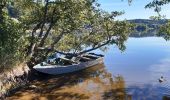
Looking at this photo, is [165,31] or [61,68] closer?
[165,31]

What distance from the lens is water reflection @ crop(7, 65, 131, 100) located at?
26.2m

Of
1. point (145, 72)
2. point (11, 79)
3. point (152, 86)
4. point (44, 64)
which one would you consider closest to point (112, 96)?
point (152, 86)

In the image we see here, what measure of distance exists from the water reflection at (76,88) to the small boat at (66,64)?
76cm

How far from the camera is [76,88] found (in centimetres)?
3005

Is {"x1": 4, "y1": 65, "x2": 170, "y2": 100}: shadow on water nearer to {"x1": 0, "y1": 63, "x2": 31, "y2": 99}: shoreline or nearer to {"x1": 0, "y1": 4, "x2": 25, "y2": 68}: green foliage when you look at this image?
{"x1": 0, "y1": 63, "x2": 31, "y2": 99}: shoreline

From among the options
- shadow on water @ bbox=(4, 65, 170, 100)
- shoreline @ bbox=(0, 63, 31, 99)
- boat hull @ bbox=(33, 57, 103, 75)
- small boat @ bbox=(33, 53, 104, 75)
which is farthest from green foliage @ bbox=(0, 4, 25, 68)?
small boat @ bbox=(33, 53, 104, 75)

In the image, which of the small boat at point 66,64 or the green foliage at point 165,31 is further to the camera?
the small boat at point 66,64

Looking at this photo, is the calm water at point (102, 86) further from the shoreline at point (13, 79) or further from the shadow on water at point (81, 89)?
the shoreline at point (13, 79)

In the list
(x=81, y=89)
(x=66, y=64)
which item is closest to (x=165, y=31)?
(x=81, y=89)

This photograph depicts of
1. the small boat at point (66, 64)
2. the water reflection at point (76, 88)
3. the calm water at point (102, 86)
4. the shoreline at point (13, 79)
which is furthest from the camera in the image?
the small boat at point (66, 64)

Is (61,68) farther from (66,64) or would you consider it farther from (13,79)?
(13,79)

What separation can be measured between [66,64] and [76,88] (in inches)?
345

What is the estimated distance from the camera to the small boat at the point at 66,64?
111 ft

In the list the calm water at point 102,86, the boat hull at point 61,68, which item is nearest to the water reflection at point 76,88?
the calm water at point 102,86
